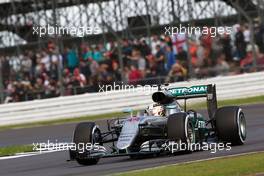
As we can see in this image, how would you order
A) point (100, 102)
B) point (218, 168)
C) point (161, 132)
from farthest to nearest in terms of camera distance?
point (100, 102) → point (161, 132) → point (218, 168)

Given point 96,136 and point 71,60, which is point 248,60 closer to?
point 71,60

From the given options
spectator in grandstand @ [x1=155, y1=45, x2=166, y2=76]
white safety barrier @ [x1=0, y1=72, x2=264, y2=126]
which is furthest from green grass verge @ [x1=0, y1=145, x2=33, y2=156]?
spectator in grandstand @ [x1=155, y1=45, x2=166, y2=76]

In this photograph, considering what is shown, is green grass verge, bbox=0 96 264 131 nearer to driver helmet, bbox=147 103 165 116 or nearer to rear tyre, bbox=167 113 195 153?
driver helmet, bbox=147 103 165 116

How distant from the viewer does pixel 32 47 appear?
26.7 meters

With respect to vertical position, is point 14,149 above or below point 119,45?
below

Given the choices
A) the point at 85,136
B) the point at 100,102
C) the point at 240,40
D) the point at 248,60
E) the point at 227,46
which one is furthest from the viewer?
the point at 100,102

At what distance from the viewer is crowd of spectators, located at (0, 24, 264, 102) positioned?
892 inches

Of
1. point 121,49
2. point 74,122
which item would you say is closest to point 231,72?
point 121,49

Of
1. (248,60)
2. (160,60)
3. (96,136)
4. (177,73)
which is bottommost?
(96,136)

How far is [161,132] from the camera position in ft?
39.0

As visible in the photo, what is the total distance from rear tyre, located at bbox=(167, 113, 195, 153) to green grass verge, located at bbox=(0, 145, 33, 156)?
521cm

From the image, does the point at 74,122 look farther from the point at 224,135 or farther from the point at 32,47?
the point at 224,135

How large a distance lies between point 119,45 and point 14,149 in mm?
7780

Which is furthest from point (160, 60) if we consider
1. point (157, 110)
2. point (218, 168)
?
point (218, 168)
